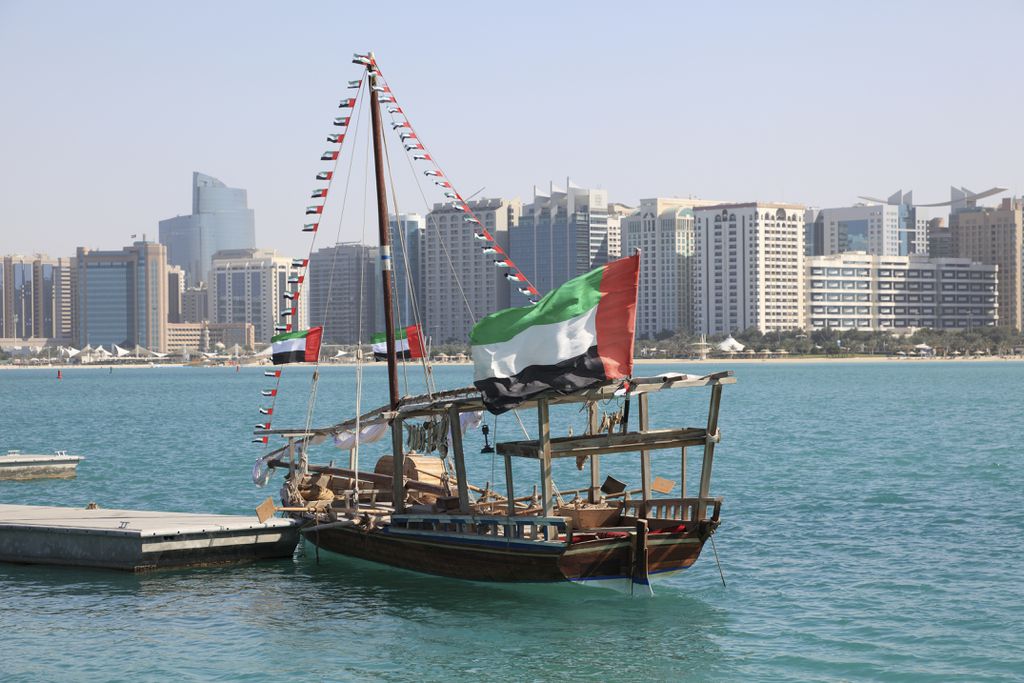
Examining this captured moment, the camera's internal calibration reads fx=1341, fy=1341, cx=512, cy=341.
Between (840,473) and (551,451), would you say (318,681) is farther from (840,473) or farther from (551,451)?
(840,473)

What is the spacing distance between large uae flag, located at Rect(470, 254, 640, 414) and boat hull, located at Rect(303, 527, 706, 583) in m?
2.87

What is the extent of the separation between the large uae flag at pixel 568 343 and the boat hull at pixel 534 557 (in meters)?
2.87

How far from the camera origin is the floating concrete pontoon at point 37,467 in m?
48.9

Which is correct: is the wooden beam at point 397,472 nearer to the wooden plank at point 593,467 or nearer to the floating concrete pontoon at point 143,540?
the floating concrete pontoon at point 143,540

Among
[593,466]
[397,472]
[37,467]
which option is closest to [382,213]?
[397,472]

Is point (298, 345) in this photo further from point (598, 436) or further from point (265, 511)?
point (598, 436)

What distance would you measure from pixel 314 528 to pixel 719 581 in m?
9.05

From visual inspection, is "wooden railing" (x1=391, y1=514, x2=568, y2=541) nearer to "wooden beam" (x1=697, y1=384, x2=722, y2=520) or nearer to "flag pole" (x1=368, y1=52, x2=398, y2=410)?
"wooden beam" (x1=697, y1=384, x2=722, y2=520)

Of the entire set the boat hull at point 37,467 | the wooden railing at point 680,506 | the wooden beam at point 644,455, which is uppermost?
the wooden beam at point 644,455

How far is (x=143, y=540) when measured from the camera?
28.2 meters

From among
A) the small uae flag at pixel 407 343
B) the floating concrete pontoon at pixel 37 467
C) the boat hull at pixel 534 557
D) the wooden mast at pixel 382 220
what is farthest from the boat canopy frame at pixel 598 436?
the floating concrete pontoon at pixel 37 467

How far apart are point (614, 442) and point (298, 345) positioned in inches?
397

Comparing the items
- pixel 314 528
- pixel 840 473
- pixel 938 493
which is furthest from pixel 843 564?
pixel 840 473

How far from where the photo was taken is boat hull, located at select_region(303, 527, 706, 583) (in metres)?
25.0
